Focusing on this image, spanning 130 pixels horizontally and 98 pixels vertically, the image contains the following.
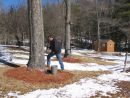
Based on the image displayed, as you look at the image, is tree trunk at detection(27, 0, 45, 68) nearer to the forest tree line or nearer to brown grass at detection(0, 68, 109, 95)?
brown grass at detection(0, 68, 109, 95)

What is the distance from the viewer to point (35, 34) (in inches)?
590

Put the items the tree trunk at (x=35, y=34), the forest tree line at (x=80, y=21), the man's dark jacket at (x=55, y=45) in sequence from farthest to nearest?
the forest tree line at (x=80, y=21) → the man's dark jacket at (x=55, y=45) → the tree trunk at (x=35, y=34)

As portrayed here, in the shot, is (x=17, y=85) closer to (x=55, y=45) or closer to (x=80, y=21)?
(x=55, y=45)

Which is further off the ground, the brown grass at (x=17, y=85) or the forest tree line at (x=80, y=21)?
the forest tree line at (x=80, y=21)

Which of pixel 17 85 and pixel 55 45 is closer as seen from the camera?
pixel 17 85

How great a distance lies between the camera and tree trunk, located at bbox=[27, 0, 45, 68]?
14.9 meters

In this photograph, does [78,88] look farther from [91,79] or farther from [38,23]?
[38,23]

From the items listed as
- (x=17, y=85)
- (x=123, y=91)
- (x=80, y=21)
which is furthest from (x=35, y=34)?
(x=80, y=21)

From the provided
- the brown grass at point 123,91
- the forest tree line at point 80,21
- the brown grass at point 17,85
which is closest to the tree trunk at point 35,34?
the brown grass at point 17,85

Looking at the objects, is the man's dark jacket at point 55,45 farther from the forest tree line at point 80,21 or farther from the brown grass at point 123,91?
the forest tree line at point 80,21

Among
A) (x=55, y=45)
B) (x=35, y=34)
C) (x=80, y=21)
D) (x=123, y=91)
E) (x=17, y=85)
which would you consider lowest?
(x=123, y=91)

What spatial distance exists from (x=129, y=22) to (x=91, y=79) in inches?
1728

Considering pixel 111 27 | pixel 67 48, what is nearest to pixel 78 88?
pixel 67 48

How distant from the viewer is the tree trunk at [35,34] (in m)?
14.9
